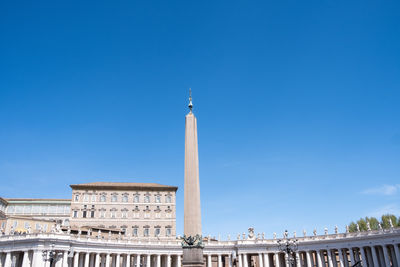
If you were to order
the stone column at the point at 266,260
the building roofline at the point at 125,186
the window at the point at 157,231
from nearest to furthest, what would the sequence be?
the stone column at the point at 266,260 < the window at the point at 157,231 < the building roofline at the point at 125,186

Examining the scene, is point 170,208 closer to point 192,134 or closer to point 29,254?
point 29,254

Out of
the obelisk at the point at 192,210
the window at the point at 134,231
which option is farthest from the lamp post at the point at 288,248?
the window at the point at 134,231

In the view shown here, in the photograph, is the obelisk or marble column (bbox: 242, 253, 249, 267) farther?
marble column (bbox: 242, 253, 249, 267)

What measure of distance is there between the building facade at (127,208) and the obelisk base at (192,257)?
42485mm

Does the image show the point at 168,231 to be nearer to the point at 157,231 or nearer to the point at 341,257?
the point at 157,231

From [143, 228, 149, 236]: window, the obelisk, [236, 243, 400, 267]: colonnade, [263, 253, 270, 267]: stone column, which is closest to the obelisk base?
the obelisk

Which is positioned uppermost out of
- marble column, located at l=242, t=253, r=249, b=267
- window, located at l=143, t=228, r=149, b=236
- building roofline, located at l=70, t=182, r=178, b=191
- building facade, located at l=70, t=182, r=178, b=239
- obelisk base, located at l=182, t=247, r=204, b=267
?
building roofline, located at l=70, t=182, r=178, b=191

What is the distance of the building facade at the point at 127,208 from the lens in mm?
60719

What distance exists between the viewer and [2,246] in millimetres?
43562

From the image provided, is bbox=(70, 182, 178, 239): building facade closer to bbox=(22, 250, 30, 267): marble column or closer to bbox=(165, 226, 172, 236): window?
bbox=(165, 226, 172, 236): window

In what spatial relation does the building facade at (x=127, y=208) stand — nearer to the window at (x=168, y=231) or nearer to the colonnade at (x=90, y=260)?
the window at (x=168, y=231)

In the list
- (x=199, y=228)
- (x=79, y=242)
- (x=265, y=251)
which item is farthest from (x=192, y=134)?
(x=265, y=251)

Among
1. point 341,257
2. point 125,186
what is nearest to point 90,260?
point 125,186

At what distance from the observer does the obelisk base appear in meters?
18.6
